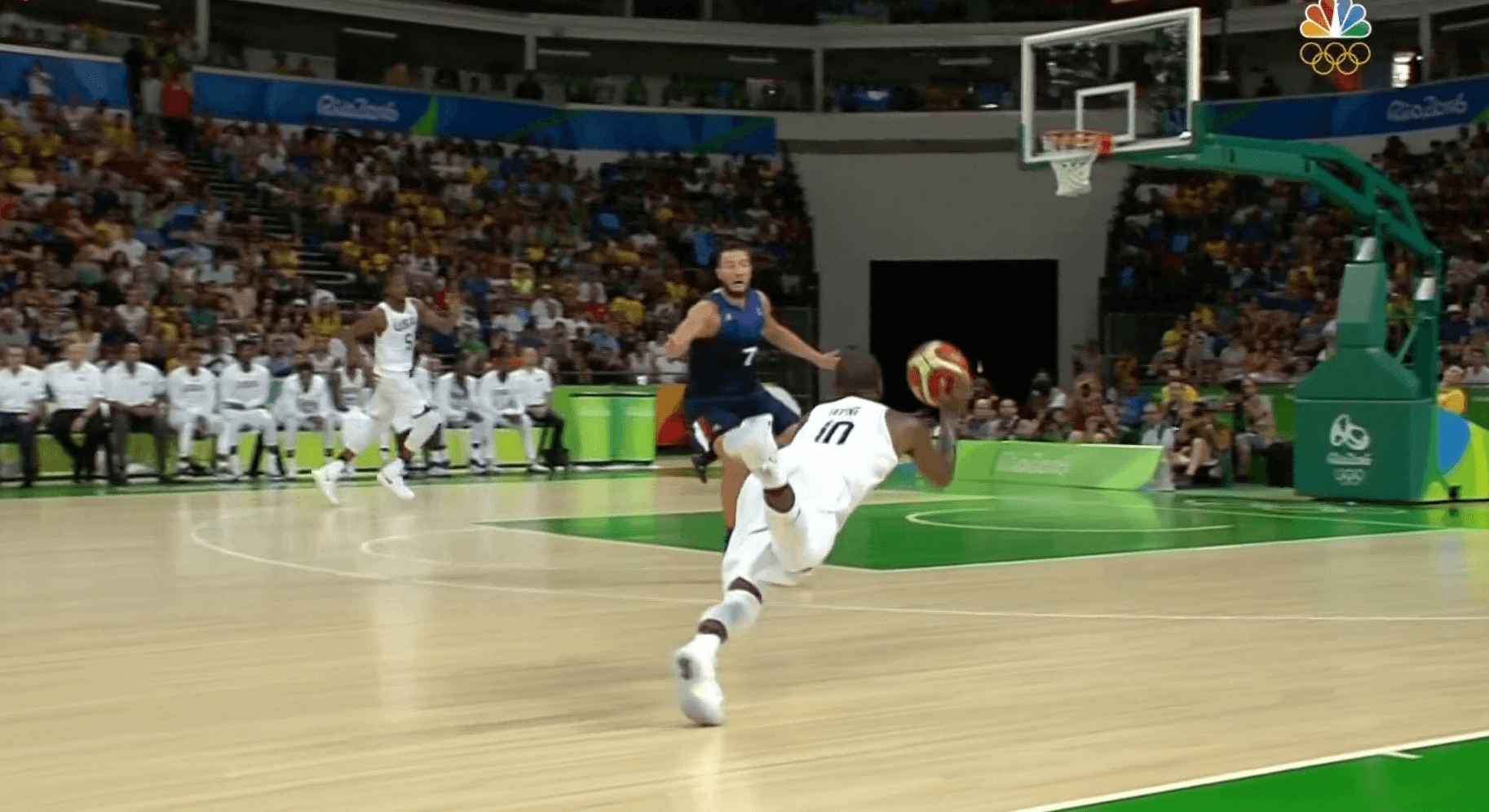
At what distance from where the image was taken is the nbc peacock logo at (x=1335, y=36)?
3328 cm

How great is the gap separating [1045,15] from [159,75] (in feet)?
57.9

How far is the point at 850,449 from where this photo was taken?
22.3 feet

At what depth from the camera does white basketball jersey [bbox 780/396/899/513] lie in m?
6.71

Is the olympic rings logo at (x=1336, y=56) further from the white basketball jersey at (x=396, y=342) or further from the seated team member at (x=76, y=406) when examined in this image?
the seated team member at (x=76, y=406)

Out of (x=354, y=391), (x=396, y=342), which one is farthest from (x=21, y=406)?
(x=396, y=342)

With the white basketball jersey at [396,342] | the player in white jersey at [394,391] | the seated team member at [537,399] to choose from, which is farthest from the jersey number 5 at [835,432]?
the seated team member at [537,399]

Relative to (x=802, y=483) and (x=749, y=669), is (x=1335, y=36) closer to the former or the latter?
(x=749, y=669)

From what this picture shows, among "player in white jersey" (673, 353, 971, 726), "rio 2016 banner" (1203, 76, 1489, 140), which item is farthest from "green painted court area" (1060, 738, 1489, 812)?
"rio 2016 banner" (1203, 76, 1489, 140)

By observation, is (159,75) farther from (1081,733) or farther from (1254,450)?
(1081,733)

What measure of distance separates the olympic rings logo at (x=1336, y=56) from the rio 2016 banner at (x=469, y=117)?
10.7 m

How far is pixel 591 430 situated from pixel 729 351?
15.2 m

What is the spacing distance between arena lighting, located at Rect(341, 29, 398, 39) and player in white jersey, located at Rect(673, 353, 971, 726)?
29884 millimetres

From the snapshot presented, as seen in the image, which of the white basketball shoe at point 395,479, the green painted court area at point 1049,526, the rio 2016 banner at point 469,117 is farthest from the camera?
the rio 2016 banner at point 469,117

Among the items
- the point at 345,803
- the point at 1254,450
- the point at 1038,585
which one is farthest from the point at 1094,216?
the point at 345,803
